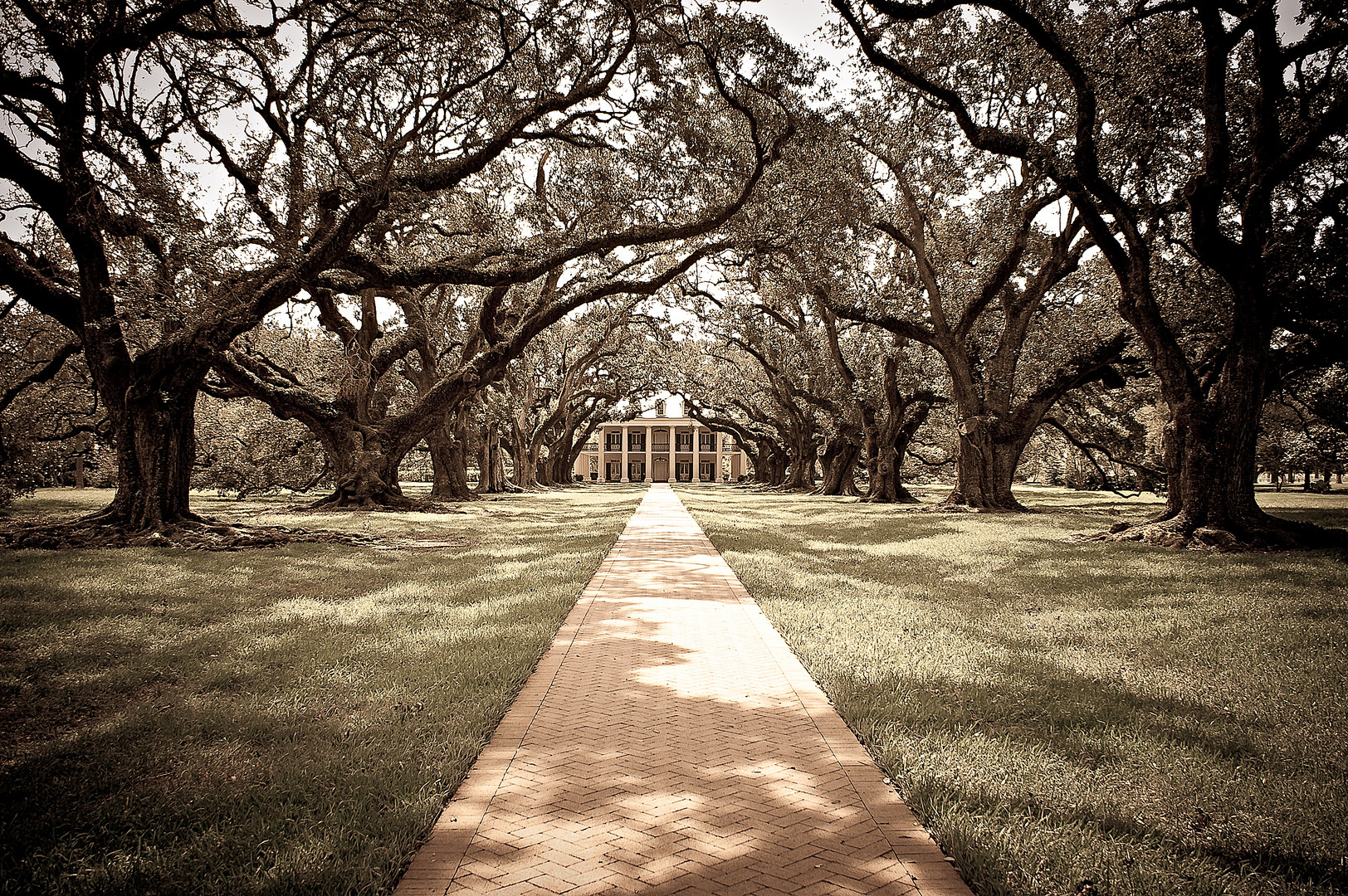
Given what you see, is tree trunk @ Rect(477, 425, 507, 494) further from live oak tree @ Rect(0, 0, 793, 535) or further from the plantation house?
the plantation house

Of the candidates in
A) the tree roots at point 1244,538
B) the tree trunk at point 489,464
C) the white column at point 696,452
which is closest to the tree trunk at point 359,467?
the tree trunk at point 489,464

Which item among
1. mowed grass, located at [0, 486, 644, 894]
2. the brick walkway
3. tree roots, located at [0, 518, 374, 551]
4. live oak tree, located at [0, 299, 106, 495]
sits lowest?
the brick walkway

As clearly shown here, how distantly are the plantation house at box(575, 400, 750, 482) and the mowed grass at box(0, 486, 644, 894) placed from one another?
76.1m

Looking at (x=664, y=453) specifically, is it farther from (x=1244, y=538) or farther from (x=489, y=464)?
(x=1244, y=538)

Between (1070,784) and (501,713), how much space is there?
121 inches

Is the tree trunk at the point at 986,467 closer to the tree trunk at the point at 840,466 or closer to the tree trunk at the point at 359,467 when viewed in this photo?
the tree trunk at the point at 840,466

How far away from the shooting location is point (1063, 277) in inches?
794

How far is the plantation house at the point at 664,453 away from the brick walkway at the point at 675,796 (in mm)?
78884

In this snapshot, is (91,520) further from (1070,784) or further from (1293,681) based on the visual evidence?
(1293,681)

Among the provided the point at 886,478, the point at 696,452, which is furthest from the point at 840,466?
the point at 696,452

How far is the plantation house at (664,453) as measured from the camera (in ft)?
278

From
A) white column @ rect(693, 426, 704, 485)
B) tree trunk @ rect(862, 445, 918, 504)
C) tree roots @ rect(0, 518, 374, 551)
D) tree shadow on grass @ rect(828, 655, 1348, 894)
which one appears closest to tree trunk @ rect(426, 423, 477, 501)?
tree roots @ rect(0, 518, 374, 551)

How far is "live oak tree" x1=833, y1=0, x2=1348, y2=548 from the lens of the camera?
10344 millimetres

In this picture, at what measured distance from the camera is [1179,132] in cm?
1248
